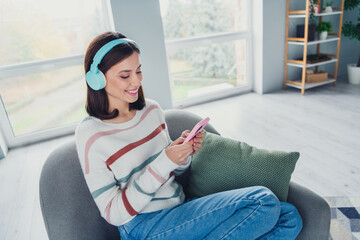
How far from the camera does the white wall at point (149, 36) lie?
266cm

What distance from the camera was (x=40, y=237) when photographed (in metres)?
1.62

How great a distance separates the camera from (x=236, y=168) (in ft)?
3.34

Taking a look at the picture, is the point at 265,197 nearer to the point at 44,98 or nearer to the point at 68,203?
the point at 68,203

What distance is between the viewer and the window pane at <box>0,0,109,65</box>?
2607mm

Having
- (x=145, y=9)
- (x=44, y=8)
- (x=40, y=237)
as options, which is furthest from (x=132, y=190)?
(x=44, y=8)

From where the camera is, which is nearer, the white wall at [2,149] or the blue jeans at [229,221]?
the blue jeans at [229,221]

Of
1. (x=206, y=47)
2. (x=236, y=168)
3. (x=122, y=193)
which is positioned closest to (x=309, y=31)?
(x=206, y=47)

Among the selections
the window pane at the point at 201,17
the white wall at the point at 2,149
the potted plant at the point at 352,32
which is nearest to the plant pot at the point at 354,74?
the potted plant at the point at 352,32

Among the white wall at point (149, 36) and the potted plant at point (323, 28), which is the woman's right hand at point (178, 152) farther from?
the potted plant at point (323, 28)

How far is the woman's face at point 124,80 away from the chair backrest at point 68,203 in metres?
0.25

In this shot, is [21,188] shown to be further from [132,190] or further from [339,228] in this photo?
[339,228]

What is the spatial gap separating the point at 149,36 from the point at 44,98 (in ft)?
4.18

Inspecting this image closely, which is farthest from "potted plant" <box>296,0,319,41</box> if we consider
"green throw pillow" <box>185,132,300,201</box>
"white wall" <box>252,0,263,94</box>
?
"green throw pillow" <box>185,132,300,201</box>

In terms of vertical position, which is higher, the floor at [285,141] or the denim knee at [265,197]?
the denim knee at [265,197]
